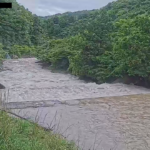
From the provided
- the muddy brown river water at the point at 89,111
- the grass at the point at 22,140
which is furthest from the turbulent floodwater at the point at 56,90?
the grass at the point at 22,140

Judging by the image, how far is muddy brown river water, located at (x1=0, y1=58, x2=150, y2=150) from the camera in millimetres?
4539

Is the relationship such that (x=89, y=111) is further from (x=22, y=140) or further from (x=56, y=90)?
(x=22, y=140)

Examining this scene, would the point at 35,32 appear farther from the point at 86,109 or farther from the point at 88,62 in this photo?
the point at 86,109

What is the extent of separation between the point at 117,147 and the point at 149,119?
5.25 feet

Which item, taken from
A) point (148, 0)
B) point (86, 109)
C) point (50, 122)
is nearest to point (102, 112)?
point (86, 109)

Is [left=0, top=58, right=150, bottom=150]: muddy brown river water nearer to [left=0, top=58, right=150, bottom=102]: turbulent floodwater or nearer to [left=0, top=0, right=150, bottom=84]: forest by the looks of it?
[left=0, top=58, right=150, bottom=102]: turbulent floodwater

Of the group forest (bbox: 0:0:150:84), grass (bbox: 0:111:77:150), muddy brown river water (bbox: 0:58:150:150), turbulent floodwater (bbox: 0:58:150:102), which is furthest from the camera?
forest (bbox: 0:0:150:84)

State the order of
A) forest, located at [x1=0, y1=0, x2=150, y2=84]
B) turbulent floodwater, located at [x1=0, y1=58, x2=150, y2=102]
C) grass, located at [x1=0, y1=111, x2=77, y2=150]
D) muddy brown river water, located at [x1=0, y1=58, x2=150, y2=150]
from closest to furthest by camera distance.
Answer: grass, located at [x1=0, y1=111, x2=77, y2=150] → muddy brown river water, located at [x1=0, y1=58, x2=150, y2=150] → turbulent floodwater, located at [x1=0, y1=58, x2=150, y2=102] → forest, located at [x1=0, y1=0, x2=150, y2=84]

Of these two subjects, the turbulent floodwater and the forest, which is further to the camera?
the forest

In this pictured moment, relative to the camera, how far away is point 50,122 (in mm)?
5238

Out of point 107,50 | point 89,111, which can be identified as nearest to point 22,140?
point 89,111

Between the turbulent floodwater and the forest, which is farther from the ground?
the forest

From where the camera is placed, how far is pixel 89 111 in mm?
6199

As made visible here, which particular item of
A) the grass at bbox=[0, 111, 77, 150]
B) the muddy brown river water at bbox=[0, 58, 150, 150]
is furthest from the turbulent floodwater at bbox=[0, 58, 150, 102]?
the grass at bbox=[0, 111, 77, 150]
